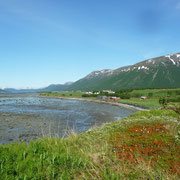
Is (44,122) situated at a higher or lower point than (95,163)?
lower

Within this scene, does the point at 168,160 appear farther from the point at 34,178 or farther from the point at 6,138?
the point at 6,138

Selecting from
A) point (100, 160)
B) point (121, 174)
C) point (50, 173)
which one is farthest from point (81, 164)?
point (121, 174)

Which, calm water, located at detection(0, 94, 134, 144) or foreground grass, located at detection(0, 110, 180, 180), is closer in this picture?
foreground grass, located at detection(0, 110, 180, 180)

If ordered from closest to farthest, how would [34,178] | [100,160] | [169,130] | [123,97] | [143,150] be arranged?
[34,178] < [100,160] < [143,150] < [169,130] < [123,97]

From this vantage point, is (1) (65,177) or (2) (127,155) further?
(2) (127,155)

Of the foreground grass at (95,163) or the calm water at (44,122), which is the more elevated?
the foreground grass at (95,163)

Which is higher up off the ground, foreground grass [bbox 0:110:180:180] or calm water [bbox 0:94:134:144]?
foreground grass [bbox 0:110:180:180]

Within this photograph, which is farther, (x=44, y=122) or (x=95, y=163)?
(x=44, y=122)

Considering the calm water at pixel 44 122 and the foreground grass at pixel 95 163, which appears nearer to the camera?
the foreground grass at pixel 95 163

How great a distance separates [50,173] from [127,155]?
4.62 m

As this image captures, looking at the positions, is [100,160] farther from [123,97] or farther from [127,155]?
[123,97]

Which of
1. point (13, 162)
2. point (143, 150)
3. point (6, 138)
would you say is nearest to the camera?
point (13, 162)

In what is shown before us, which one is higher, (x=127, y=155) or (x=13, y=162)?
(x=13, y=162)

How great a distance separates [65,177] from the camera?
20.3 feet
